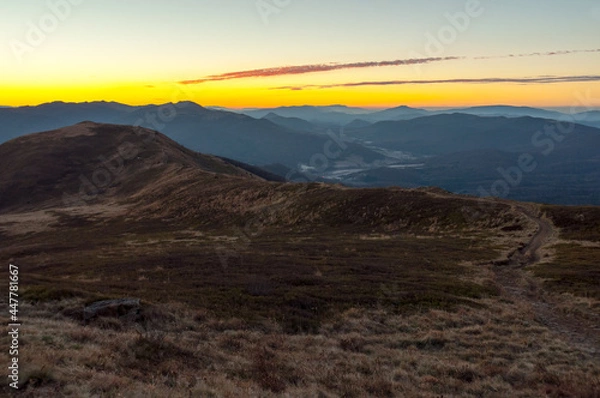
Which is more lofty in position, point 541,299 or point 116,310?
point 116,310

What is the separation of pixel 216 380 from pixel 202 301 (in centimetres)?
1143

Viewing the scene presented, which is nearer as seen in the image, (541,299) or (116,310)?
(116,310)

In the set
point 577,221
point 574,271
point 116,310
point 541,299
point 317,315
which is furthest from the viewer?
point 577,221

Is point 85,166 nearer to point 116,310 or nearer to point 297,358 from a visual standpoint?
point 116,310

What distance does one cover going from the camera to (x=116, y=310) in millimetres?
19844

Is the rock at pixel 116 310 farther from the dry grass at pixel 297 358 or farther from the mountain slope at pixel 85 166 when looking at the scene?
the mountain slope at pixel 85 166

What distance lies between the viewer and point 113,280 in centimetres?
3091

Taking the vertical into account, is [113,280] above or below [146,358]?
below

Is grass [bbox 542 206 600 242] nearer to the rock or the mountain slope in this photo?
Answer: the rock

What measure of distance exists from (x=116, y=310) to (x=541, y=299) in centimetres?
2840

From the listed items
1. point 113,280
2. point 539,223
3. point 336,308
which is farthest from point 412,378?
point 539,223

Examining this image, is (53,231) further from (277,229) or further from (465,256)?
(465,256)

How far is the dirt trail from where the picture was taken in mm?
21031

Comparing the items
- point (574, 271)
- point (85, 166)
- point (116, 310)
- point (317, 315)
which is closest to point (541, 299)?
point (574, 271)
